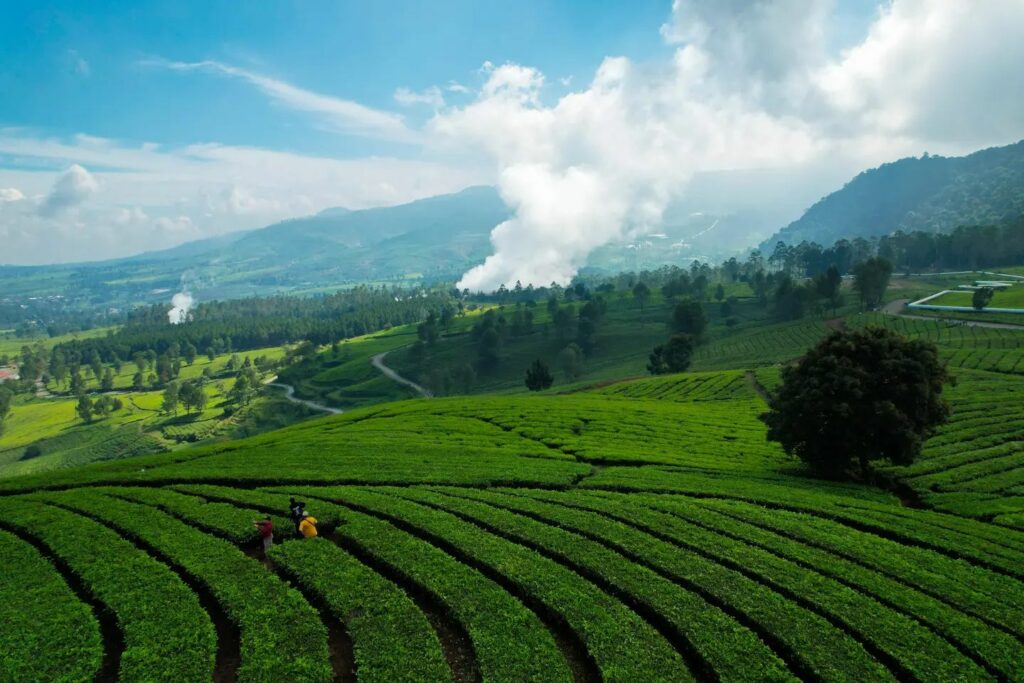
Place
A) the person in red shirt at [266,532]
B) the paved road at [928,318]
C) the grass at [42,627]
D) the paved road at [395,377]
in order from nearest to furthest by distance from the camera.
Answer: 1. the grass at [42,627]
2. the person in red shirt at [266,532]
3. the paved road at [928,318]
4. the paved road at [395,377]

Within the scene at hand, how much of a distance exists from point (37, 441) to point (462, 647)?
604 feet

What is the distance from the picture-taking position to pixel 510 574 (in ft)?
66.5

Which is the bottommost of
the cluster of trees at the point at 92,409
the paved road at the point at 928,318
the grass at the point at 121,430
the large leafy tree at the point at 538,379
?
the grass at the point at 121,430

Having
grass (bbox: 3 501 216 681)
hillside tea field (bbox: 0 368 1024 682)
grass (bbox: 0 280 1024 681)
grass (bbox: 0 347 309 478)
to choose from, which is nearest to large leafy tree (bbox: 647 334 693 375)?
grass (bbox: 0 280 1024 681)

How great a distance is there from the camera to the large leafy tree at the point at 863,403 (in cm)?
3547

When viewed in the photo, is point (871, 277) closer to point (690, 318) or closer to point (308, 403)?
point (690, 318)

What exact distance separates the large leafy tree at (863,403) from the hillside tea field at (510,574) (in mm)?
3247

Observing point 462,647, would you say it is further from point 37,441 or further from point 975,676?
point 37,441

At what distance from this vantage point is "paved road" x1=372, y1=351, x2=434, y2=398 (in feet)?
509

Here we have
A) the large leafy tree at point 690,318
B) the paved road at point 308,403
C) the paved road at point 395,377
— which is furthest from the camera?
the paved road at point 395,377

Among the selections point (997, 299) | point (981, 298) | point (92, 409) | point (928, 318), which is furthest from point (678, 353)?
point (92, 409)

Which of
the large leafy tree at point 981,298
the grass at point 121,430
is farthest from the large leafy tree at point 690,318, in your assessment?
the grass at point 121,430

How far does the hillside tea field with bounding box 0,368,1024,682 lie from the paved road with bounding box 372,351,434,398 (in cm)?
11734

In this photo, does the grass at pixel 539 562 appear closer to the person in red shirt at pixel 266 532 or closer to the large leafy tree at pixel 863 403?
the person in red shirt at pixel 266 532
